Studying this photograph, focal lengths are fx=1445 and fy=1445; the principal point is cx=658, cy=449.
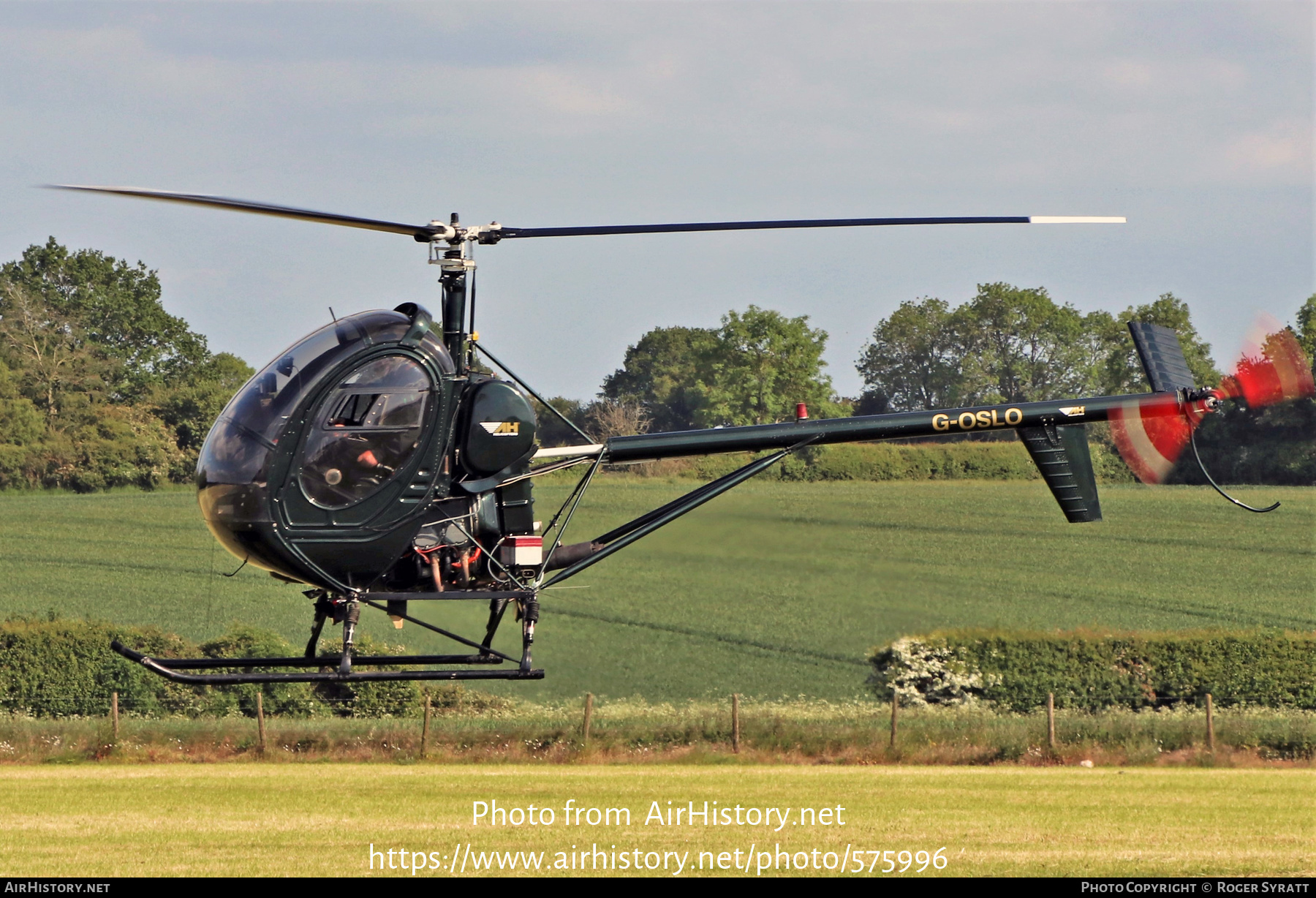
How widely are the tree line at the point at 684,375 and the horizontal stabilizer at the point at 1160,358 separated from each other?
28.4 m

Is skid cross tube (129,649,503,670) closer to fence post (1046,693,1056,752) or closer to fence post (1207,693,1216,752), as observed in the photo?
fence post (1046,693,1056,752)

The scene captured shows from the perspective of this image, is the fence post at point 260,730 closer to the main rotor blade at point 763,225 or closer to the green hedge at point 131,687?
the green hedge at point 131,687

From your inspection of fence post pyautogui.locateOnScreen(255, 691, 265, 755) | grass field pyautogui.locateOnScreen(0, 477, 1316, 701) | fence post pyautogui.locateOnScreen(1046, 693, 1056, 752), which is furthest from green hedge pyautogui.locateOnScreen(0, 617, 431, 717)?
fence post pyautogui.locateOnScreen(1046, 693, 1056, 752)

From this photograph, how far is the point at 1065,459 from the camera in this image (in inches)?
465

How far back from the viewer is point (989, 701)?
3067 centimetres

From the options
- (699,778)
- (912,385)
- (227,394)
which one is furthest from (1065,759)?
(227,394)

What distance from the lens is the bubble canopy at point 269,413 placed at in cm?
905

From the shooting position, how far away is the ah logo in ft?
31.5

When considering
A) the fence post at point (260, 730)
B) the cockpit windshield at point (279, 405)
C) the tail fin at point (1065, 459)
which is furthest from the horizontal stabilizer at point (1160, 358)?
the fence post at point (260, 730)

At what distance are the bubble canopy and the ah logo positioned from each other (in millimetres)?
465

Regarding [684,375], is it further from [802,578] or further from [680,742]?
[680,742]

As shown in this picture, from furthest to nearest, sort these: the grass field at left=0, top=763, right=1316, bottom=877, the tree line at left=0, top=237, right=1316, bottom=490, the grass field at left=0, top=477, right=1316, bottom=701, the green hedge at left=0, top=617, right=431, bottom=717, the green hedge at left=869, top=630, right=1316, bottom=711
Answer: the tree line at left=0, top=237, right=1316, bottom=490, the grass field at left=0, top=477, right=1316, bottom=701, the green hedge at left=869, top=630, right=1316, bottom=711, the green hedge at left=0, top=617, right=431, bottom=717, the grass field at left=0, top=763, right=1316, bottom=877
